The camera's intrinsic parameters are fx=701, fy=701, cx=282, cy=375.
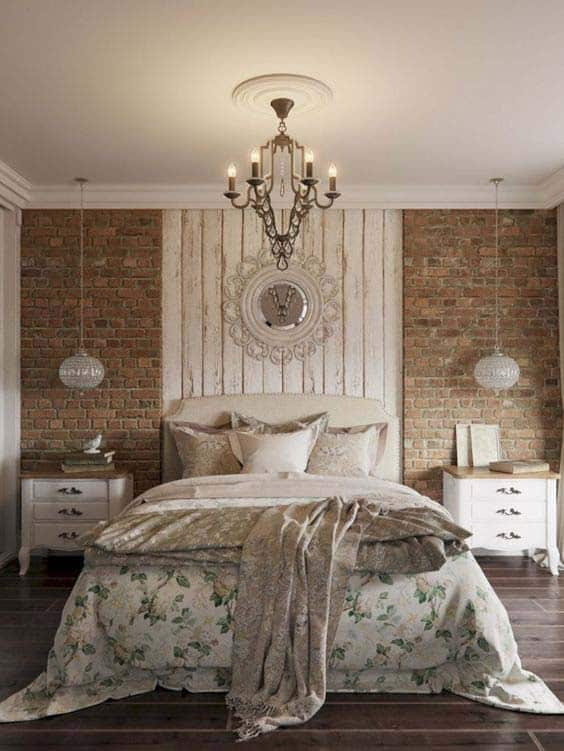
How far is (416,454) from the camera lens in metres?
5.32

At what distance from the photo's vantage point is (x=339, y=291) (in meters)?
5.36

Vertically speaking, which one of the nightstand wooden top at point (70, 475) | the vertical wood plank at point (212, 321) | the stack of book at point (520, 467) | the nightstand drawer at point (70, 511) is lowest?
the nightstand drawer at point (70, 511)

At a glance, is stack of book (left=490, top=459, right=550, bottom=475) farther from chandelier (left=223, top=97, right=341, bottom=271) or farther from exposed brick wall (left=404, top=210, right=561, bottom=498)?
chandelier (left=223, top=97, right=341, bottom=271)

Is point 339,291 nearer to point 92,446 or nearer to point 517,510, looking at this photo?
point 517,510

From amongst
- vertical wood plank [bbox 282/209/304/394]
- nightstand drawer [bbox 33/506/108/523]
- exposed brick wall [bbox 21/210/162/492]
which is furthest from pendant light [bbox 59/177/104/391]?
vertical wood plank [bbox 282/209/304/394]

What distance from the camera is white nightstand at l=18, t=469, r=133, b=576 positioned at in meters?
4.82

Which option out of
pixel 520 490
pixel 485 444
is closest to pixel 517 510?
pixel 520 490

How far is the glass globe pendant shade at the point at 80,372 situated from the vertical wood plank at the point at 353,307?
1.87 metres

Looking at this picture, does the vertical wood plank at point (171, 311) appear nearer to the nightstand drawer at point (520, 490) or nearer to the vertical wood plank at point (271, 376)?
the vertical wood plank at point (271, 376)

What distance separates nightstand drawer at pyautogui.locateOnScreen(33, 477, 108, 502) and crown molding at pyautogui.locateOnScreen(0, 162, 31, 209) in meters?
2.01

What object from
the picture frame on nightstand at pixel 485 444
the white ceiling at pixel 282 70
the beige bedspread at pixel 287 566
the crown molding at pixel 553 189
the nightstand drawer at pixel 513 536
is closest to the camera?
the white ceiling at pixel 282 70

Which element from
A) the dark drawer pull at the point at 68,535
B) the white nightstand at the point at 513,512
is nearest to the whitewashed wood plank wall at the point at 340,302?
the white nightstand at the point at 513,512

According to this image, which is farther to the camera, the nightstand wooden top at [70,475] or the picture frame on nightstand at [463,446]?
the picture frame on nightstand at [463,446]

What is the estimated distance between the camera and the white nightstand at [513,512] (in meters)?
4.82
